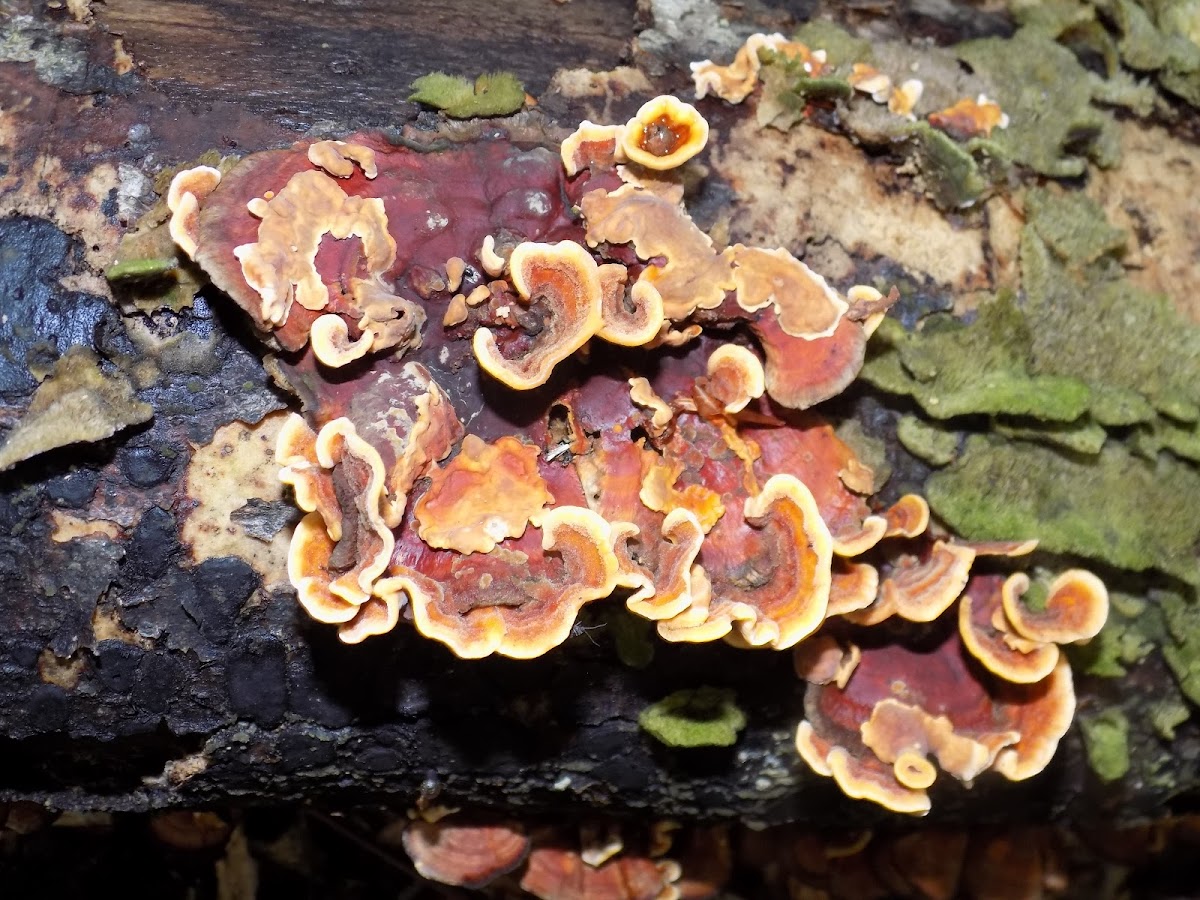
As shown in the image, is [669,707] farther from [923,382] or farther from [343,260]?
[343,260]

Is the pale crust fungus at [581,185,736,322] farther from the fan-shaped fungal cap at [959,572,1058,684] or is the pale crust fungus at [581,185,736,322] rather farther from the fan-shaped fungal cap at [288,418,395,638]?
the fan-shaped fungal cap at [959,572,1058,684]

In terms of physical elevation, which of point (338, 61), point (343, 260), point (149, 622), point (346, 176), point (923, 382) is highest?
point (338, 61)

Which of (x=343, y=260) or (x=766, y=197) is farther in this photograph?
(x=766, y=197)

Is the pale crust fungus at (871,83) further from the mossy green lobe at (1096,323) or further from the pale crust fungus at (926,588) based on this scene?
the pale crust fungus at (926,588)

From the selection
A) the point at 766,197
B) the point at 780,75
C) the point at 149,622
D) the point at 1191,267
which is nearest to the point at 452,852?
the point at 149,622

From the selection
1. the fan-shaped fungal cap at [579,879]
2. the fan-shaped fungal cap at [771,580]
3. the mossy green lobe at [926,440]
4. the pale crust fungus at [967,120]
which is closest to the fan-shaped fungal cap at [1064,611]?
the mossy green lobe at [926,440]

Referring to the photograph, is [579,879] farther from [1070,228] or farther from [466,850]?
[1070,228]

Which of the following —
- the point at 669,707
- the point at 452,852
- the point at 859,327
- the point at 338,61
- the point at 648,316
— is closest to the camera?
the point at 648,316

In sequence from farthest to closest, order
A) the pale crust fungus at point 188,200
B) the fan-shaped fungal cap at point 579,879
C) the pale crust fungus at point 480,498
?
1. the fan-shaped fungal cap at point 579,879
2. the pale crust fungus at point 480,498
3. the pale crust fungus at point 188,200
